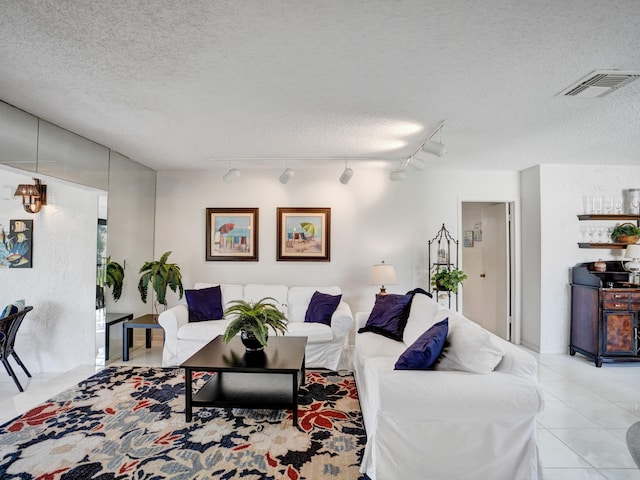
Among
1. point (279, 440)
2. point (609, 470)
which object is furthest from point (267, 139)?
point (609, 470)

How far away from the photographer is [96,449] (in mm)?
2289

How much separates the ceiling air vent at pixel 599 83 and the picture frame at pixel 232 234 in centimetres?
386

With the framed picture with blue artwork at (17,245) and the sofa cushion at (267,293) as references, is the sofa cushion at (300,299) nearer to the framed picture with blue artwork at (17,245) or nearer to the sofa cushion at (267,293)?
the sofa cushion at (267,293)

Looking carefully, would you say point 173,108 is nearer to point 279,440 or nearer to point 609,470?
point 279,440

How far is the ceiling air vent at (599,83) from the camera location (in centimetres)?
221

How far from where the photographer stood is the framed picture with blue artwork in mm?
3738

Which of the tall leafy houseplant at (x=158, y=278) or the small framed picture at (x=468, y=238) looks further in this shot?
the small framed picture at (x=468, y=238)

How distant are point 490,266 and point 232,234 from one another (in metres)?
4.21

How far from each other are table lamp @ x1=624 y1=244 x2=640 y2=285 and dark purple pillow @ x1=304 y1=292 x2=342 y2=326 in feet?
12.2

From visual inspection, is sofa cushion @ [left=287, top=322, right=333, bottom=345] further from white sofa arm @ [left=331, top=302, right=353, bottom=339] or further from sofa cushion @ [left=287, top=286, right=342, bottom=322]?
sofa cushion @ [left=287, top=286, right=342, bottom=322]

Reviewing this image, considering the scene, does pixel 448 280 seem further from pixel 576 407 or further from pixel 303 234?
pixel 303 234

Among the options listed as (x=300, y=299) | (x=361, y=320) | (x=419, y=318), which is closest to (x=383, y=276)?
(x=361, y=320)

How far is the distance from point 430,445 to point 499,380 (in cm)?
54

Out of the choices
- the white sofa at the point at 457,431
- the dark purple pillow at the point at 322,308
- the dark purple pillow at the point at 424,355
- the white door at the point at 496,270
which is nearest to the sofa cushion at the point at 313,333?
the dark purple pillow at the point at 322,308
